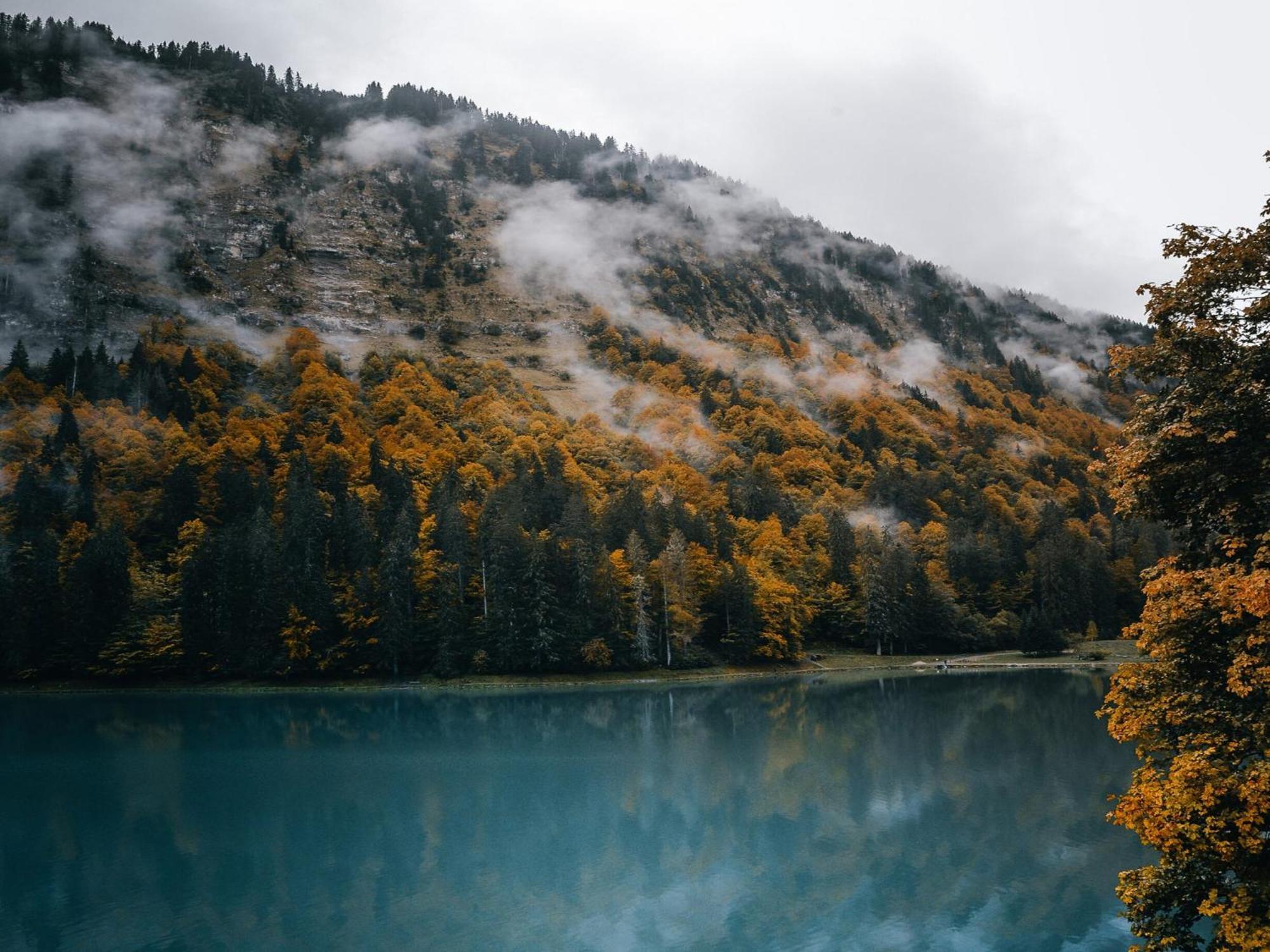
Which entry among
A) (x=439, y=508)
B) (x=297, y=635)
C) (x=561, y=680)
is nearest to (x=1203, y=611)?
(x=561, y=680)

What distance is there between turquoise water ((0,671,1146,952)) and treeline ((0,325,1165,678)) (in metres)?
26.7

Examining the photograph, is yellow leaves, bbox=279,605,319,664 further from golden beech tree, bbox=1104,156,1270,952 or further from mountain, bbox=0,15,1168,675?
golden beech tree, bbox=1104,156,1270,952

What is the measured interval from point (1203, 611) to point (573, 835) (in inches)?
1032

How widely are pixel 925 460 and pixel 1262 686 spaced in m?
170

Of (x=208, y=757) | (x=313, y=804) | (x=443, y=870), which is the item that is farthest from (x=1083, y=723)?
(x=208, y=757)

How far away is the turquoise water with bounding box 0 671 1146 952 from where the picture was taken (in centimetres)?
2445

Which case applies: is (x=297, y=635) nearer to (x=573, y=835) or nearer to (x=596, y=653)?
(x=596, y=653)

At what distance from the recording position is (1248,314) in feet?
50.9

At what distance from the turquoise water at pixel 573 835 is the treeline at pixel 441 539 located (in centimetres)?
2670

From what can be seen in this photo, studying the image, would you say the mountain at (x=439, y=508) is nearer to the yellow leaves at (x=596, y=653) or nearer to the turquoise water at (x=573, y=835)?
the yellow leaves at (x=596, y=653)

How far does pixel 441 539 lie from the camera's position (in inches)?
3853

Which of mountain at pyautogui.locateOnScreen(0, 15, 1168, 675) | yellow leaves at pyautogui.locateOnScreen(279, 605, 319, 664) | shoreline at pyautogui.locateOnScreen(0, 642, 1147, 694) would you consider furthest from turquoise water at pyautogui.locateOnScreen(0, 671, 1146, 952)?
mountain at pyautogui.locateOnScreen(0, 15, 1168, 675)

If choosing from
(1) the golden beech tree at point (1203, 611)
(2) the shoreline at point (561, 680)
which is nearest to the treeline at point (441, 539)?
(2) the shoreline at point (561, 680)

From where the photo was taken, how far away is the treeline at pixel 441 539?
89.3 m
